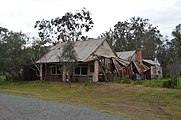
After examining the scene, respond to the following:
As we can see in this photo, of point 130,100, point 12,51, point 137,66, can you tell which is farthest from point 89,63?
point 130,100

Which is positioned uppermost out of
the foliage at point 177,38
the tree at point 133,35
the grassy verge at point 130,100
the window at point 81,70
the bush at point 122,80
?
the tree at point 133,35

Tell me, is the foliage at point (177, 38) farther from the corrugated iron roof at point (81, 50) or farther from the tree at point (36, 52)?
the tree at point (36, 52)

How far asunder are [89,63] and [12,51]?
11.6 m

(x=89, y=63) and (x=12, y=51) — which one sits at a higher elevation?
(x=12, y=51)

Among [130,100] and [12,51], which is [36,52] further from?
[130,100]

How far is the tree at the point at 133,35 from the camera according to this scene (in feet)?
250

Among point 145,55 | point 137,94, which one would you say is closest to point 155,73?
point 145,55

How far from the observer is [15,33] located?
44.4 metres

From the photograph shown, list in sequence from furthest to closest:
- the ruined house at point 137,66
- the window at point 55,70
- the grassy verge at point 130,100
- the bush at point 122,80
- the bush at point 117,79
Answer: the window at point 55,70 < the ruined house at point 137,66 < the bush at point 117,79 < the bush at point 122,80 < the grassy verge at point 130,100

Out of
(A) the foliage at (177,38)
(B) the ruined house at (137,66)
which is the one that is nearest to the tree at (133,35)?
(B) the ruined house at (137,66)

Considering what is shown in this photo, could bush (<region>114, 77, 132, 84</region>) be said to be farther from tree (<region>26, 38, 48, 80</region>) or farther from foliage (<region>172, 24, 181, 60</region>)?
foliage (<region>172, 24, 181, 60</region>)

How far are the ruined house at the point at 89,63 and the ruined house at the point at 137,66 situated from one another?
99.9 inches

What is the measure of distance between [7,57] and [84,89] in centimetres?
1582

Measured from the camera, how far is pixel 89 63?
39219mm
